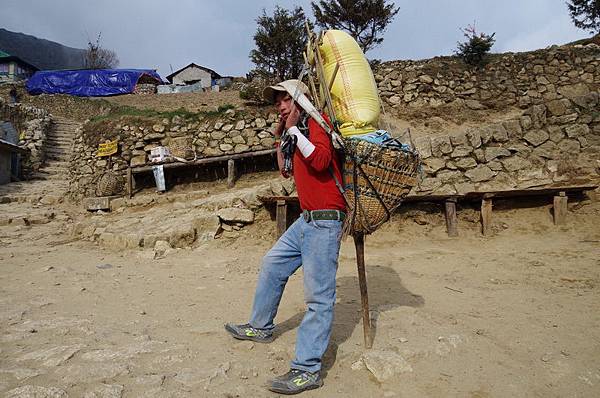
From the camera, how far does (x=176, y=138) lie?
37.0ft

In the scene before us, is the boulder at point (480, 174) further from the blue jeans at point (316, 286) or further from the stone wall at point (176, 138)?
the blue jeans at point (316, 286)

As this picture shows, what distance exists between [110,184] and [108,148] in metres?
1.28

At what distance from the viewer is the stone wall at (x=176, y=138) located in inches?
430

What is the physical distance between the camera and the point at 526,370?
8.20ft

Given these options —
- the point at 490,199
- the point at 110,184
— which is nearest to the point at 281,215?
the point at 490,199

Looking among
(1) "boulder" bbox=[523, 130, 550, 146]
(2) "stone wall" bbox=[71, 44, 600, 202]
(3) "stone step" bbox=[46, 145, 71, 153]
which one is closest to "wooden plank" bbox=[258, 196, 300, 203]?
(2) "stone wall" bbox=[71, 44, 600, 202]

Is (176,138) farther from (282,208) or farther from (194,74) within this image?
(194,74)

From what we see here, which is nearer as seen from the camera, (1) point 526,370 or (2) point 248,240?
(1) point 526,370

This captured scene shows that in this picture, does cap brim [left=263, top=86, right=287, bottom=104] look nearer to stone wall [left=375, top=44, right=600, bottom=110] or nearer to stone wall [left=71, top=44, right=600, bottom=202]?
stone wall [left=71, top=44, right=600, bottom=202]

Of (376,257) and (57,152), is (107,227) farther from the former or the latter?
(57,152)

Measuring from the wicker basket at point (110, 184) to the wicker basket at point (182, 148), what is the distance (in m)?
1.61

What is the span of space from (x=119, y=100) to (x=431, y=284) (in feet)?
73.4

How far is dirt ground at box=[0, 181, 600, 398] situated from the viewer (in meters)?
2.33

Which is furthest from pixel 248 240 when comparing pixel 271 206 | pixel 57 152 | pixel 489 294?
pixel 57 152
